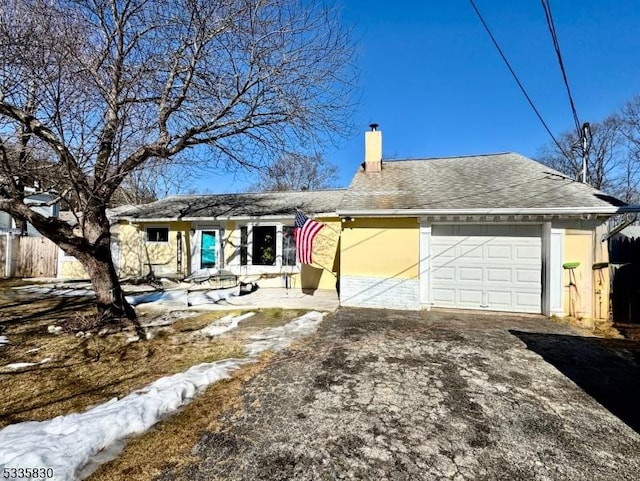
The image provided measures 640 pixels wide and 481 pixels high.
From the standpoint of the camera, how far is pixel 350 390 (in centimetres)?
380

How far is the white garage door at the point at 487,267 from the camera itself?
757 cm

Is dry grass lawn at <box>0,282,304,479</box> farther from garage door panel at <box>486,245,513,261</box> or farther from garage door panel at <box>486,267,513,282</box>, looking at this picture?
garage door panel at <box>486,245,513,261</box>

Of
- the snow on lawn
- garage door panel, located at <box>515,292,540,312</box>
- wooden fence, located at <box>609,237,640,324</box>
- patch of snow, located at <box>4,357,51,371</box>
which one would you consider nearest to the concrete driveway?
the snow on lawn

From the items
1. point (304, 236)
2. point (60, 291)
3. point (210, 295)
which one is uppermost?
point (304, 236)

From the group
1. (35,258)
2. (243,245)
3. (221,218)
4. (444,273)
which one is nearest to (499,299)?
(444,273)

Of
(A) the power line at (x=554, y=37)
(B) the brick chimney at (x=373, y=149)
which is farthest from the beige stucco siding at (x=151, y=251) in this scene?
(A) the power line at (x=554, y=37)

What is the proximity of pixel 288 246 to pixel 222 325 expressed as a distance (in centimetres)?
467

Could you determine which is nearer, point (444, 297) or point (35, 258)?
point (444, 297)

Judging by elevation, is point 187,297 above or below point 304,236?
below

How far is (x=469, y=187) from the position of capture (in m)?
8.83

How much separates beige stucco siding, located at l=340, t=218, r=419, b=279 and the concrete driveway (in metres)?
2.78

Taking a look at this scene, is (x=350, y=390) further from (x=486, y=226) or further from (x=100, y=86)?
(x=100, y=86)

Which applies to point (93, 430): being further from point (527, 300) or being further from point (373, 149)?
point (373, 149)

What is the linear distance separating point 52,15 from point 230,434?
25.1 feet
